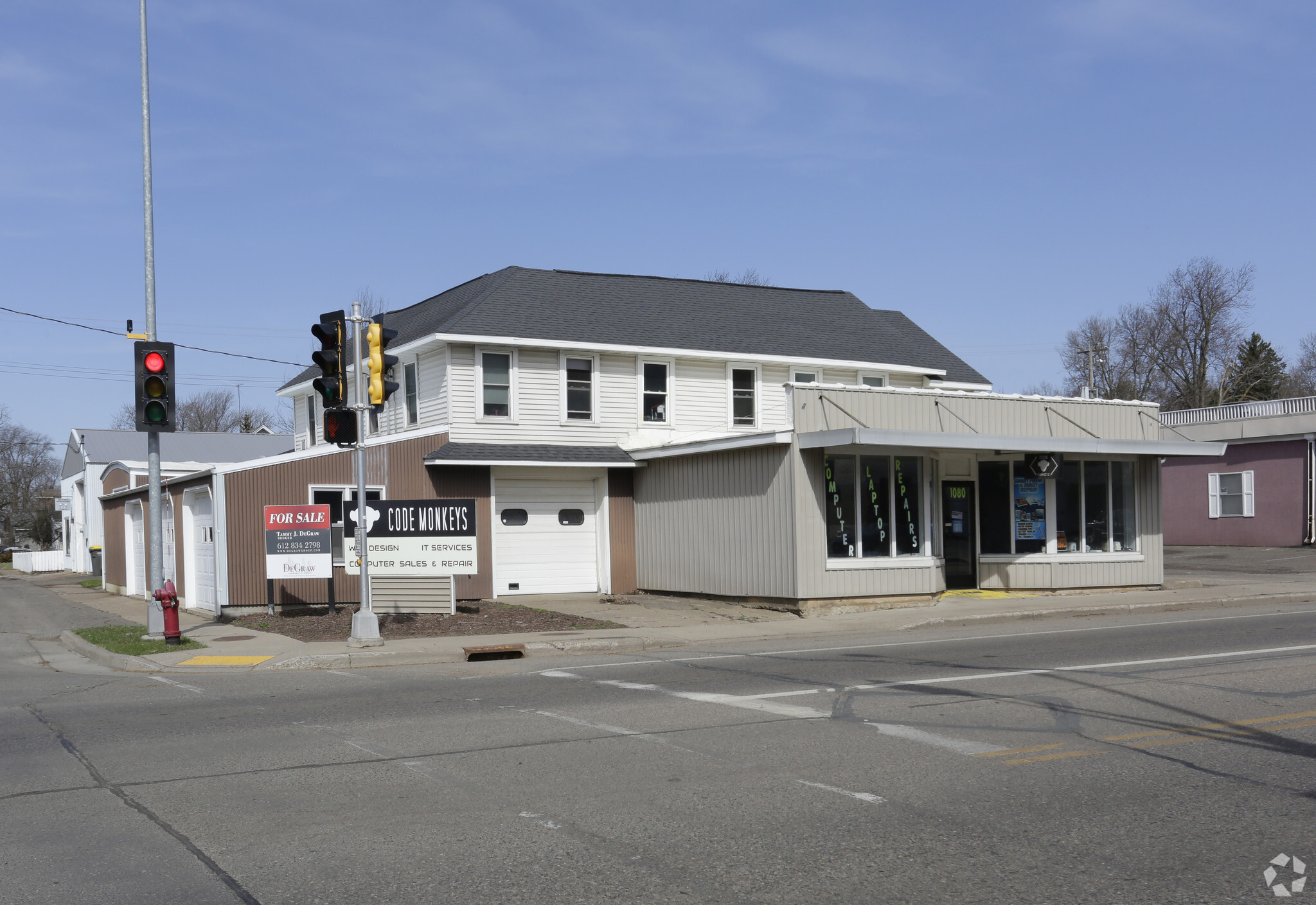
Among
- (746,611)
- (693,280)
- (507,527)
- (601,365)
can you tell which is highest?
(693,280)

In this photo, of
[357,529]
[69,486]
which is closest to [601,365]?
[357,529]

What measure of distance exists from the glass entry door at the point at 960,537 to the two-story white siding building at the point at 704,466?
0.05 meters

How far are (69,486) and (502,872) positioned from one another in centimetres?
5482

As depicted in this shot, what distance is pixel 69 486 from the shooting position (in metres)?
53.2

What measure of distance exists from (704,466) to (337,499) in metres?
7.35

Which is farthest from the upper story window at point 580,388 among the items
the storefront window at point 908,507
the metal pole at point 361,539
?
the metal pole at point 361,539

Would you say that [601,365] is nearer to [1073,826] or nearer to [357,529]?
[357,529]

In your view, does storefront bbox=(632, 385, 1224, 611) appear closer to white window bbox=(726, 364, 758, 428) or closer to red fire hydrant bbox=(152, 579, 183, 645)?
white window bbox=(726, 364, 758, 428)

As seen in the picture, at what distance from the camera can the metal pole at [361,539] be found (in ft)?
51.0

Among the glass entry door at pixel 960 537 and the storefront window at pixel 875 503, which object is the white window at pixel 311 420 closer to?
the storefront window at pixel 875 503

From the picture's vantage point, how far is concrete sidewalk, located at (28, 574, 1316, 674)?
1488cm

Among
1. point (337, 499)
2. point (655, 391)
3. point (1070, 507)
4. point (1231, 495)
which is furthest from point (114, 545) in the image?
point (1231, 495)

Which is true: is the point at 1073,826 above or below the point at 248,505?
below

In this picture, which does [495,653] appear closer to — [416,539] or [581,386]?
[416,539]
